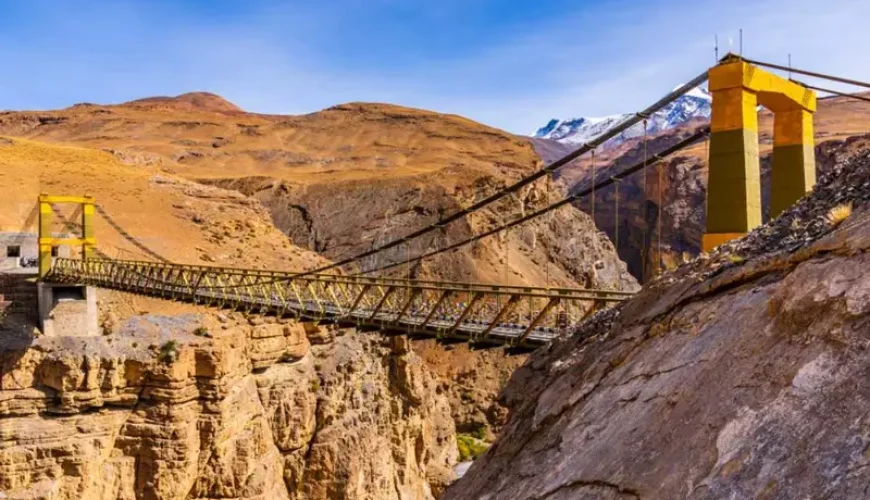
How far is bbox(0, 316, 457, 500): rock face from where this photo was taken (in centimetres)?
1673

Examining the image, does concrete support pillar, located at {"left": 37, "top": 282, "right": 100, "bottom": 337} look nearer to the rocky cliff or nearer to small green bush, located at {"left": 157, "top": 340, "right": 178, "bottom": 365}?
small green bush, located at {"left": 157, "top": 340, "right": 178, "bottom": 365}

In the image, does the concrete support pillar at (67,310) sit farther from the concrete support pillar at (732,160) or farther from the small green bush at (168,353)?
the concrete support pillar at (732,160)

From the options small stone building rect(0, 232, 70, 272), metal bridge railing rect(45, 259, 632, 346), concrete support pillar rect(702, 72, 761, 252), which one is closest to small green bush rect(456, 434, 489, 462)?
metal bridge railing rect(45, 259, 632, 346)

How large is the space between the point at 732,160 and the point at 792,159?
1535 mm

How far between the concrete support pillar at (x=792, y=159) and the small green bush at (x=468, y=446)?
25.4 m

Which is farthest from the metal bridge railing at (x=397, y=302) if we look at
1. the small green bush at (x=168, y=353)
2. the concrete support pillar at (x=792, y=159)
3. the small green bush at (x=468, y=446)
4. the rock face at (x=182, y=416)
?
the small green bush at (x=468, y=446)

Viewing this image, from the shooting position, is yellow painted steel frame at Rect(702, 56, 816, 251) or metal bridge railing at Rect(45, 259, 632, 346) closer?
yellow painted steel frame at Rect(702, 56, 816, 251)

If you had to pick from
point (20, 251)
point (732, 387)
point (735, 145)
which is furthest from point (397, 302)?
point (20, 251)

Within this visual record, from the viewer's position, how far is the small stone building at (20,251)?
22.5 m

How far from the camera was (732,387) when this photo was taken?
132 inches

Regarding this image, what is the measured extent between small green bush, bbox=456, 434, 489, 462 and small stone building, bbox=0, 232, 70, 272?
18.7 metres

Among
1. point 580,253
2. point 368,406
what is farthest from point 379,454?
point 580,253

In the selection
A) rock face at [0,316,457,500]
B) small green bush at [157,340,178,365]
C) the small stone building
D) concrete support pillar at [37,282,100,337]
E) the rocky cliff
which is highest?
the rocky cliff

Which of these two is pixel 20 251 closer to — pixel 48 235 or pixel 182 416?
pixel 48 235
